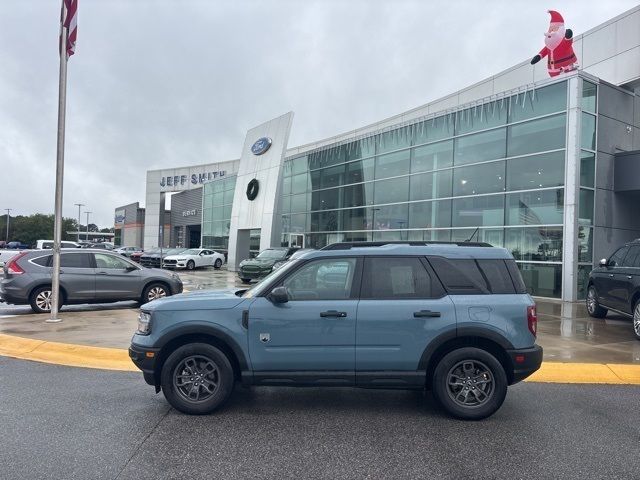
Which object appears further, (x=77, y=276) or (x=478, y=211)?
(x=478, y=211)

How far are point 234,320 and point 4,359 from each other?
451 centimetres

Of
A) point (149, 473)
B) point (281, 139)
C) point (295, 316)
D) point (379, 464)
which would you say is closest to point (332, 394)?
point (295, 316)

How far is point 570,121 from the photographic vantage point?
52.6 feet

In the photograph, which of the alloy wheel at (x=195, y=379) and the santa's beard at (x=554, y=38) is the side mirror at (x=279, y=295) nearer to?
the alloy wheel at (x=195, y=379)

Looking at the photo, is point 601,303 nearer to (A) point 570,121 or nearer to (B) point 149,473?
(A) point 570,121

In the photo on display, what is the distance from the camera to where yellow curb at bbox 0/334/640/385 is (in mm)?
6547

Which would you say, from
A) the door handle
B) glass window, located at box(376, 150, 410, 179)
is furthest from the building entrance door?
the door handle

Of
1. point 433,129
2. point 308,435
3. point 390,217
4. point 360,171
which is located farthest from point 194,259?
point 308,435

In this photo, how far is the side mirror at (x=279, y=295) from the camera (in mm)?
4766

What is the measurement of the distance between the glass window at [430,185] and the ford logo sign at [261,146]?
475 inches

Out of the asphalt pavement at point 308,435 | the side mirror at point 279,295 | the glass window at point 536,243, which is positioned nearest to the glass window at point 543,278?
the glass window at point 536,243

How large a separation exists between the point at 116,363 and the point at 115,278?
18.4 ft

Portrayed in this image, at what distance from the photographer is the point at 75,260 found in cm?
1176

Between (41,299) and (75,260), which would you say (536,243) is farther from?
(41,299)
